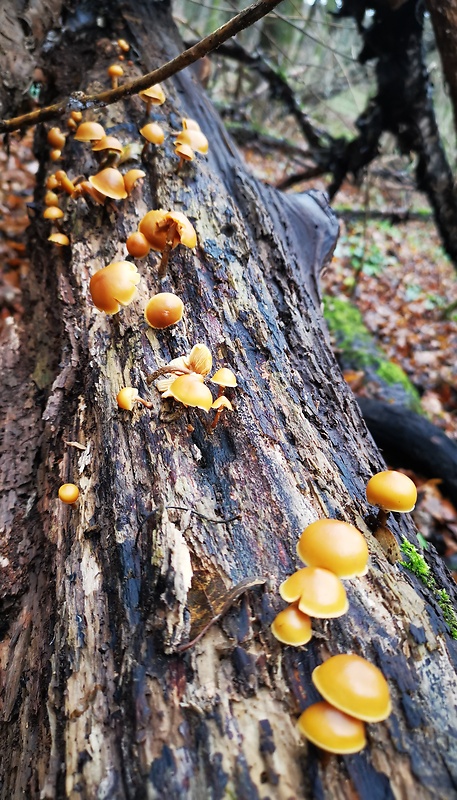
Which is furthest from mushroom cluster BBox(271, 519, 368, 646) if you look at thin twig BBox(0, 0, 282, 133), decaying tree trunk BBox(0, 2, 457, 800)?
thin twig BBox(0, 0, 282, 133)

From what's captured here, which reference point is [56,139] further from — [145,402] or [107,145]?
[145,402]

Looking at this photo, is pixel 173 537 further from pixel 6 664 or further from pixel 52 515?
pixel 6 664

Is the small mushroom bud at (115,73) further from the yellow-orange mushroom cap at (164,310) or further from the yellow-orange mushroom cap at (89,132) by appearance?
the yellow-orange mushroom cap at (164,310)

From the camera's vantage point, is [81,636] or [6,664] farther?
[6,664]

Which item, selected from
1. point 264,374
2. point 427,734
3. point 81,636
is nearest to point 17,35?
point 264,374

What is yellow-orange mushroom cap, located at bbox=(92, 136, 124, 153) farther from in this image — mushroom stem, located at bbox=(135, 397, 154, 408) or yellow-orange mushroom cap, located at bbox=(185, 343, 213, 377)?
mushroom stem, located at bbox=(135, 397, 154, 408)

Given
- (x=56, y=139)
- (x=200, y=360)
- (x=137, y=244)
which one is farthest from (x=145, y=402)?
(x=56, y=139)

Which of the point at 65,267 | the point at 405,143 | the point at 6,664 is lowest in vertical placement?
the point at 6,664

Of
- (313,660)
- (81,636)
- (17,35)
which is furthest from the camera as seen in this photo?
(17,35)
